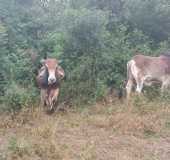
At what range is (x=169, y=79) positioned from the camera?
11.8 meters

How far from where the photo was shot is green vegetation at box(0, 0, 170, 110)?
10492 millimetres

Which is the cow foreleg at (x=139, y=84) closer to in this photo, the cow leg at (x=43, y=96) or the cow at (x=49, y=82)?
the cow at (x=49, y=82)

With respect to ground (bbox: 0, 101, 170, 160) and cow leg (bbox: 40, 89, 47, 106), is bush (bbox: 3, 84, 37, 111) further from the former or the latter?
cow leg (bbox: 40, 89, 47, 106)

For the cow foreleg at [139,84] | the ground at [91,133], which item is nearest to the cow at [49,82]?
the ground at [91,133]

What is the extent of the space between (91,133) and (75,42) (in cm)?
408

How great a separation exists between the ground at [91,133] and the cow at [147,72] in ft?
5.33

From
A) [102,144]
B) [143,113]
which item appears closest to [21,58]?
[143,113]

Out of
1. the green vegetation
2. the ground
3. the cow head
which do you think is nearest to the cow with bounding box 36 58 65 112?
the cow head

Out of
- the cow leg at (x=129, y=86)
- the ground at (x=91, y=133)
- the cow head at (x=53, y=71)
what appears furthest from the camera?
the cow leg at (x=129, y=86)

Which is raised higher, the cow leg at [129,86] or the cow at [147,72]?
the cow at [147,72]

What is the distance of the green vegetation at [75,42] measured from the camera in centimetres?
1049

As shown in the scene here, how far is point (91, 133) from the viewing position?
7.88 metres

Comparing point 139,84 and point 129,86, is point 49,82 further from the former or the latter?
point 139,84

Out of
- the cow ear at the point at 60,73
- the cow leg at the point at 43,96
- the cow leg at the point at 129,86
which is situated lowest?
the cow leg at the point at 43,96
